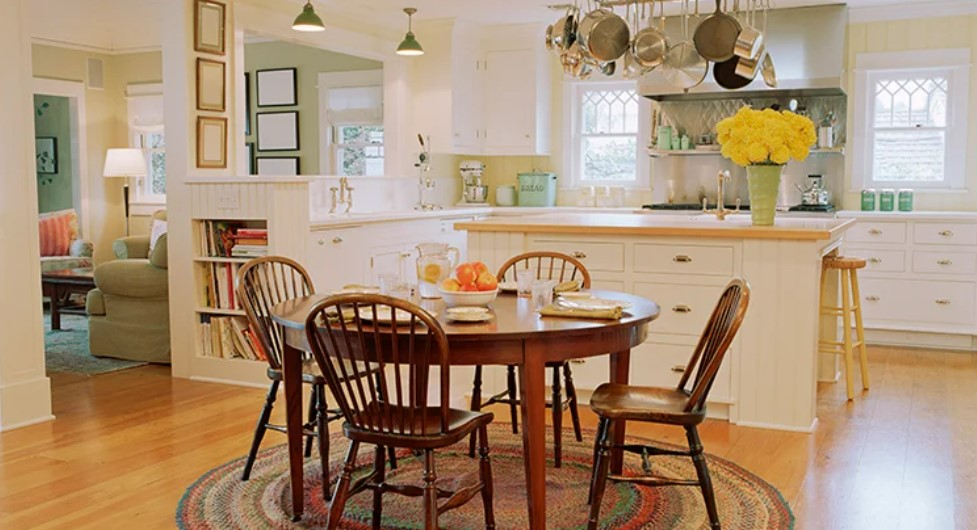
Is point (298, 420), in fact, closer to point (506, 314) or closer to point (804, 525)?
point (506, 314)

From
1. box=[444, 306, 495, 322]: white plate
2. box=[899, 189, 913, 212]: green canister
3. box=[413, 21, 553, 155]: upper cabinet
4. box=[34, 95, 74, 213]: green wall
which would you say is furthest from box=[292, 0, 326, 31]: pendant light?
box=[34, 95, 74, 213]: green wall

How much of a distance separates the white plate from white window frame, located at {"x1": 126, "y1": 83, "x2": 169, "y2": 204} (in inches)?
277

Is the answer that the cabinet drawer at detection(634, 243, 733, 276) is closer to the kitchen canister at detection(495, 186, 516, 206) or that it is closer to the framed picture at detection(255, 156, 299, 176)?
the kitchen canister at detection(495, 186, 516, 206)

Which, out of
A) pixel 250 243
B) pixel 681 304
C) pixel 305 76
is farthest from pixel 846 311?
pixel 305 76

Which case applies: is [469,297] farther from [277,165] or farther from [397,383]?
[277,165]

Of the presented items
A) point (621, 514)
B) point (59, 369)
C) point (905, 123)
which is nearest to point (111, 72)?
point (59, 369)

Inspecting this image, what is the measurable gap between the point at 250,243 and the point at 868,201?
4.38m

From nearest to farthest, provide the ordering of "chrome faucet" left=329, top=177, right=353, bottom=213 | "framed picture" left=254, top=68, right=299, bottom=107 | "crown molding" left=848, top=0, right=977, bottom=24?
"chrome faucet" left=329, top=177, right=353, bottom=213
"crown molding" left=848, top=0, right=977, bottom=24
"framed picture" left=254, top=68, right=299, bottom=107

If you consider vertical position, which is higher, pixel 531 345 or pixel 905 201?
pixel 905 201

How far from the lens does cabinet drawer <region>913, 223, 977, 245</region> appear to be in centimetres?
617

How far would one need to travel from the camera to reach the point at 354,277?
5.79 metres

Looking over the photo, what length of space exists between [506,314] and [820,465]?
5.28 feet

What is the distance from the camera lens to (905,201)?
22.0ft

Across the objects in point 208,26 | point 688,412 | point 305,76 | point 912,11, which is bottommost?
point 688,412
